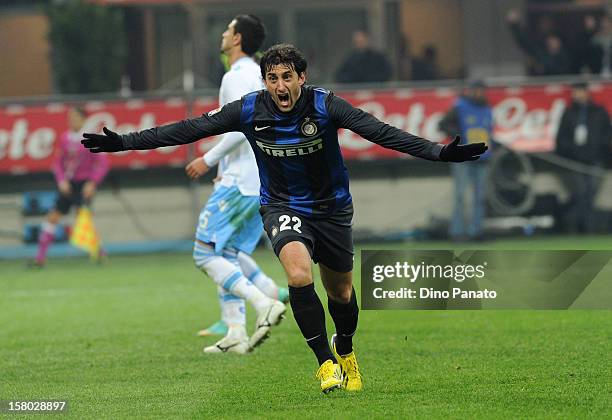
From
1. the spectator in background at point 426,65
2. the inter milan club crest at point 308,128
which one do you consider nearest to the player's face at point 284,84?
the inter milan club crest at point 308,128

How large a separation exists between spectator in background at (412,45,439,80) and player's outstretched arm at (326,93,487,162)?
13.9 meters

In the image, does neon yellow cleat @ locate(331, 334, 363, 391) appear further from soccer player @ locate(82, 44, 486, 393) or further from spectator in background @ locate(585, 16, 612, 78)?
spectator in background @ locate(585, 16, 612, 78)

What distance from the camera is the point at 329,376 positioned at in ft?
25.1

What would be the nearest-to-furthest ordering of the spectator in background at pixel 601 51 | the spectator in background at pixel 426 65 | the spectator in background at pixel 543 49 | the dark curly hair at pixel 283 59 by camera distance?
the dark curly hair at pixel 283 59
the spectator in background at pixel 601 51
the spectator in background at pixel 543 49
the spectator in background at pixel 426 65

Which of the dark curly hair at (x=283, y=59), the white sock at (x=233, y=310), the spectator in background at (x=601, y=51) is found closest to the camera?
the dark curly hair at (x=283, y=59)

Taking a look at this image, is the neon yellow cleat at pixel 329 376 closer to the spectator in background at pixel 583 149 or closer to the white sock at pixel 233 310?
the white sock at pixel 233 310

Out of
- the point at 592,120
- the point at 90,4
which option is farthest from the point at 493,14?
the point at 90,4

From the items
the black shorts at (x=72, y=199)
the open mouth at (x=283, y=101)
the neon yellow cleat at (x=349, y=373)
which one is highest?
the open mouth at (x=283, y=101)

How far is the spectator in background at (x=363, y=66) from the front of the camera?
20562 mm

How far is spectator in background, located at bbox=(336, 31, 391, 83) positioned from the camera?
2056 cm

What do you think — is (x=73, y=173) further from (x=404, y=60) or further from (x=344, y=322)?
(x=344, y=322)

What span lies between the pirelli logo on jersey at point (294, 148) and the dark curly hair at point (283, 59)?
40 centimetres

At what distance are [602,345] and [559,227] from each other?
10247mm

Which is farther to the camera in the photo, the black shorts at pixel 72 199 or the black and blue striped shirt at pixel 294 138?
the black shorts at pixel 72 199
